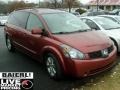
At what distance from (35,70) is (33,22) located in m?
1.42

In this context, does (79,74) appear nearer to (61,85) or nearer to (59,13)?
(61,85)

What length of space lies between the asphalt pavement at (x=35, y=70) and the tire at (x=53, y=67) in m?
0.15

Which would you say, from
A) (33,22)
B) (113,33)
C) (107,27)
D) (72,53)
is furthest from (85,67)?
(107,27)

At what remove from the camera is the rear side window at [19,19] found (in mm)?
8469

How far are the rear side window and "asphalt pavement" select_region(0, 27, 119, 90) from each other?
46.6 inches

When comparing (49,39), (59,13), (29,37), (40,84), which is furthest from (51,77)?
(59,13)

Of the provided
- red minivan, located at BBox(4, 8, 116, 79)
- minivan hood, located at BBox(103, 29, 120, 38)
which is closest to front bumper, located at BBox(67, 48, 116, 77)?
red minivan, located at BBox(4, 8, 116, 79)

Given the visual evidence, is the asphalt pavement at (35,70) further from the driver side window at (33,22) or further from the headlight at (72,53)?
the driver side window at (33,22)

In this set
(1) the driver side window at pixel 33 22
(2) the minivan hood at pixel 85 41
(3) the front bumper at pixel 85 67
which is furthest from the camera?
(1) the driver side window at pixel 33 22

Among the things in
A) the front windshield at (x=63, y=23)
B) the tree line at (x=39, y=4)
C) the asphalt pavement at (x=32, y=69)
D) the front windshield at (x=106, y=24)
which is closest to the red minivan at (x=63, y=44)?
the front windshield at (x=63, y=23)

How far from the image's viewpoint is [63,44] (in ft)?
21.2

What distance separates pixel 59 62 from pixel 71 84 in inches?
24.3

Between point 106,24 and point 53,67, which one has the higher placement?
point 106,24

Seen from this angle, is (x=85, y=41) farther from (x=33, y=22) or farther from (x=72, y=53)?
(x=33, y=22)
